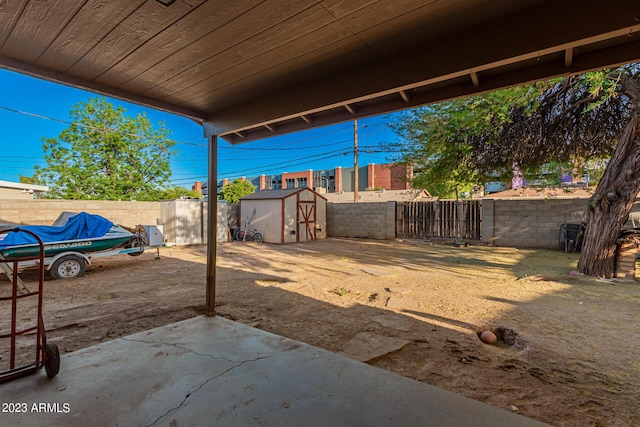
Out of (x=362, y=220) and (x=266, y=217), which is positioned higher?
(x=266, y=217)

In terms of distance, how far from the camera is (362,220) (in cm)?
1284

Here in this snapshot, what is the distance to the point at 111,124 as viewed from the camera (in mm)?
14352

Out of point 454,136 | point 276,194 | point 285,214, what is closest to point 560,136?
point 454,136

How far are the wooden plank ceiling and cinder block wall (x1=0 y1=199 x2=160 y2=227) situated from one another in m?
7.96

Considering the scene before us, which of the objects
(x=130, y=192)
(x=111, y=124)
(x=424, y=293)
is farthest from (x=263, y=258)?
(x=111, y=124)

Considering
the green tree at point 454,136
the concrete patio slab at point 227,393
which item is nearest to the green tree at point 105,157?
the green tree at point 454,136

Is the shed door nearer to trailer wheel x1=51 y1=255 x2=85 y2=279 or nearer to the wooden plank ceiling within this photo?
trailer wheel x1=51 y1=255 x2=85 y2=279

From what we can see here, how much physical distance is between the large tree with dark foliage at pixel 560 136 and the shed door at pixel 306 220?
4.72 meters

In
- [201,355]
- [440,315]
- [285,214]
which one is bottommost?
[440,315]

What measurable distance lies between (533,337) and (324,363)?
209cm

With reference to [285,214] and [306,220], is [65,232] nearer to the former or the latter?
[285,214]

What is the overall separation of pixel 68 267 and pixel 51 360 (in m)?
4.63

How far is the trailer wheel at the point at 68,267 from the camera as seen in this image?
533cm

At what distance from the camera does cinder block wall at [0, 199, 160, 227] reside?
24.9 feet
